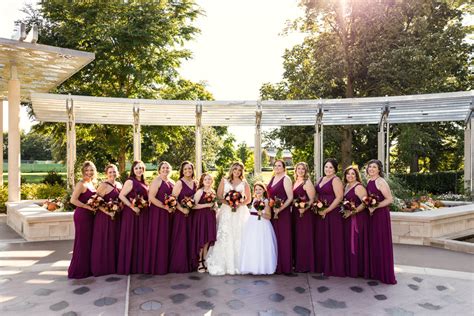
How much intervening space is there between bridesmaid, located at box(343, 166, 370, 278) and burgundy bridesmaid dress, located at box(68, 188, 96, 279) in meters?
4.46

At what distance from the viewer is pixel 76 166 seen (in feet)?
41.5

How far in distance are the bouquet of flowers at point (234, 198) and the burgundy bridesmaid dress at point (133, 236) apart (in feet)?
4.74

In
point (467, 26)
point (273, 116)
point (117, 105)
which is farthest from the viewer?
point (467, 26)

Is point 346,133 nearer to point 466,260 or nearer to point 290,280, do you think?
point 466,260

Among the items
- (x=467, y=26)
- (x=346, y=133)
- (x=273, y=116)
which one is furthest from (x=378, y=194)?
(x=467, y=26)

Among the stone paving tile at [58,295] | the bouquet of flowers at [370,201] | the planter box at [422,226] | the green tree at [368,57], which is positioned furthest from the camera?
the green tree at [368,57]

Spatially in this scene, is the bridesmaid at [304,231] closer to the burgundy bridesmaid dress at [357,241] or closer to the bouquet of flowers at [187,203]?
the burgundy bridesmaid dress at [357,241]

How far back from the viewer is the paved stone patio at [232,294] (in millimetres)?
5418

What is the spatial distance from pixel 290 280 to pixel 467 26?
74.5ft

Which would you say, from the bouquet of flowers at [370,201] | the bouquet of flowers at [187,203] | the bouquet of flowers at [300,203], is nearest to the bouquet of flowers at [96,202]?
the bouquet of flowers at [187,203]

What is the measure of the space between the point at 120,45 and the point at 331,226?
53.6ft

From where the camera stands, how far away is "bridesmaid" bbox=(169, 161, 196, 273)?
281 inches

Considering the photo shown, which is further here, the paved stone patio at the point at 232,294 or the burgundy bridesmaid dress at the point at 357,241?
the burgundy bridesmaid dress at the point at 357,241

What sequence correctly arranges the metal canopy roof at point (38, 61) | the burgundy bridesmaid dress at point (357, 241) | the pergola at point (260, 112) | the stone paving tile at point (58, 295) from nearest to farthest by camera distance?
the stone paving tile at point (58, 295), the burgundy bridesmaid dress at point (357, 241), the metal canopy roof at point (38, 61), the pergola at point (260, 112)
